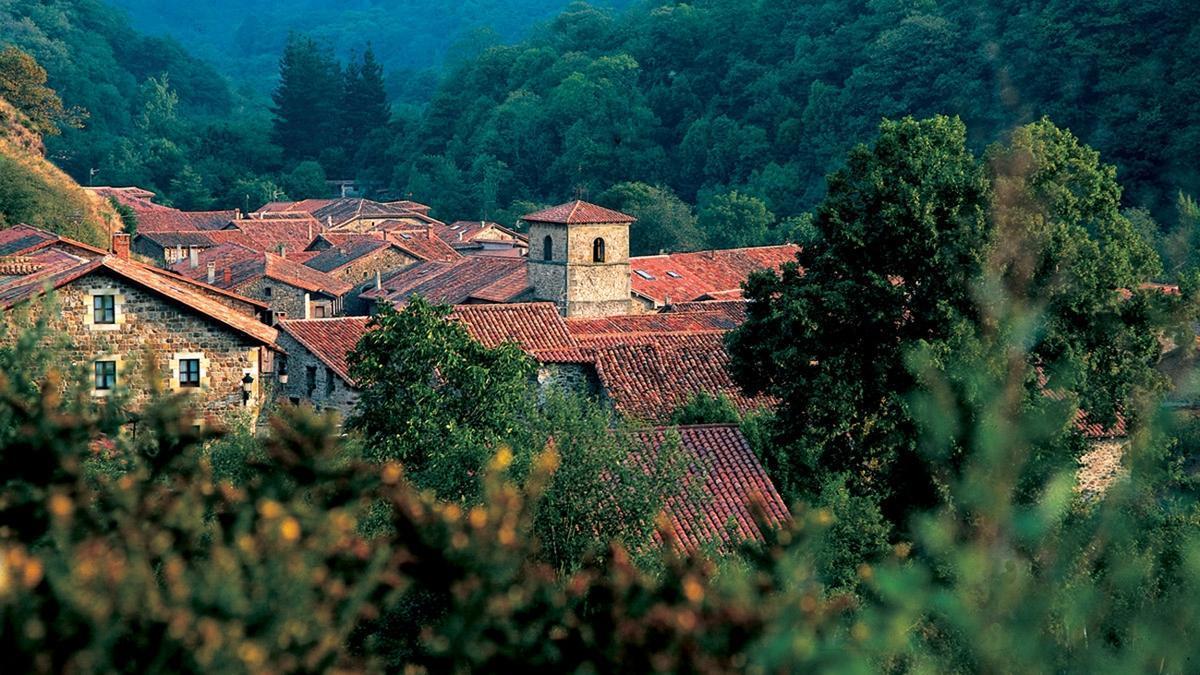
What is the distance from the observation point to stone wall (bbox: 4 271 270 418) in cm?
2372

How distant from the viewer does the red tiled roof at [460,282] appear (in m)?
44.5

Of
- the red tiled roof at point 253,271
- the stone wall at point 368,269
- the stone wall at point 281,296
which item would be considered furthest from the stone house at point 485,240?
the stone wall at point 281,296

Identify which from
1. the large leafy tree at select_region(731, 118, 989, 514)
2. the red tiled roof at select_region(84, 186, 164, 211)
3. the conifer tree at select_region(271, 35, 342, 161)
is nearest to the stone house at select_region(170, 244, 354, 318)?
the red tiled roof at select_region(84, 186, 164, 211)

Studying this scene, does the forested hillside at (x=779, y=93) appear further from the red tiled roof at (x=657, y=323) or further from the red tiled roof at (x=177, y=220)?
the red tiled roof at (x=177, y=220)

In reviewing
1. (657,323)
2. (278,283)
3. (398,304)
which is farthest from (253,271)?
(657,323)

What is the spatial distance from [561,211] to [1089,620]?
3847 centimetres

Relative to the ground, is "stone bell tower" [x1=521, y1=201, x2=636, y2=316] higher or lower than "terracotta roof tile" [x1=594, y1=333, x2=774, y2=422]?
higher

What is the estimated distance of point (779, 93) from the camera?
88438 mm

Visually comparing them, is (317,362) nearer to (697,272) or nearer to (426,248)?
Answer: (697,272)

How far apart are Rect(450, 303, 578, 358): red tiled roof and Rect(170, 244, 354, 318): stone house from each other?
15329 millimetres

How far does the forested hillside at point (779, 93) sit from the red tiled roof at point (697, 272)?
32.8ft

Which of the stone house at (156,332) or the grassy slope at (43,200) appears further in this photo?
the grassy slope at (43,200)

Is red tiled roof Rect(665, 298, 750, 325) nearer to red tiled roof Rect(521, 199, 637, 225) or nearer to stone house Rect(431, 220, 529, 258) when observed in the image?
red tiled roof Rect(521, 199, 637, 225)

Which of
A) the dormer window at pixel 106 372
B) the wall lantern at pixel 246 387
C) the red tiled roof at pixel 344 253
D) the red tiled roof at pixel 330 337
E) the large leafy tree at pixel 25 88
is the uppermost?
the large leafy tree at pixel 25 88
